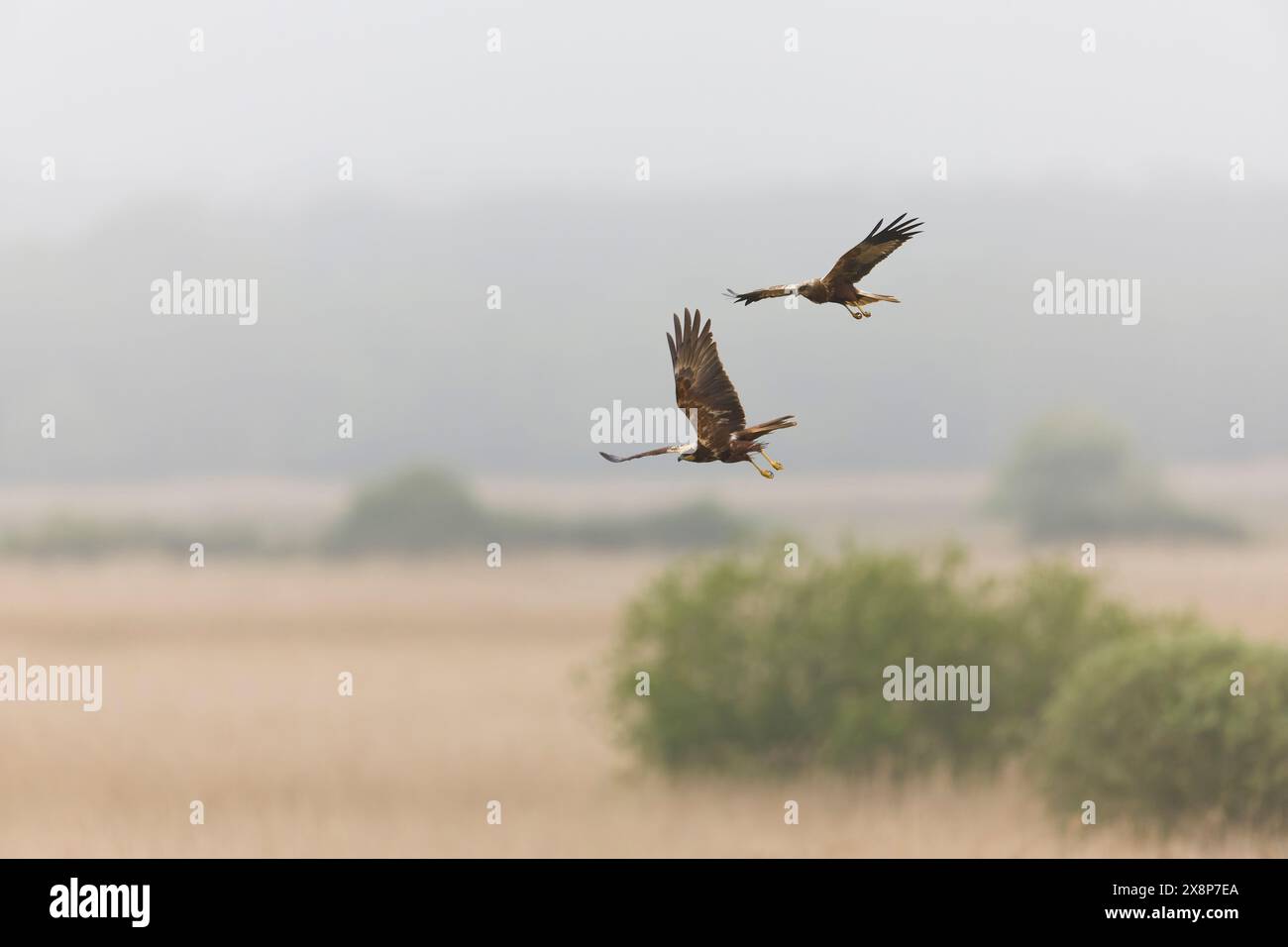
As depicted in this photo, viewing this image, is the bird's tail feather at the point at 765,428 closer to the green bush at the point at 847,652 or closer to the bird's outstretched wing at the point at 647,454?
the bird's outstretched wing at the point at 647,454

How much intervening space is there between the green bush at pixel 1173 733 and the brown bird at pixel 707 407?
467 inches

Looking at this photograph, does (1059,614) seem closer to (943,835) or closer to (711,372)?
(943,835)

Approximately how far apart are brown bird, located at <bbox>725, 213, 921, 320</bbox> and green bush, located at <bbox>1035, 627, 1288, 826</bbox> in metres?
12.1

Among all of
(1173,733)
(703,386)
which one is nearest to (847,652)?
(1173,733)

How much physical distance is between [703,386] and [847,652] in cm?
1329

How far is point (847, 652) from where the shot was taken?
720 inches

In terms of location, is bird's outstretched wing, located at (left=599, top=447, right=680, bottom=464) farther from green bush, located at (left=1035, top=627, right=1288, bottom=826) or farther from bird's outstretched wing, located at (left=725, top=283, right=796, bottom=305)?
green bush, located at (left=1035, top=627, right=1288, bottom=826)

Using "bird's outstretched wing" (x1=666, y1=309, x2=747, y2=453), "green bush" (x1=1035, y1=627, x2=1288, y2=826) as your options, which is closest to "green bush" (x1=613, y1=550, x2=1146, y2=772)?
"green bush" (x1=1035, y1=627, x2=1288, y2=826)

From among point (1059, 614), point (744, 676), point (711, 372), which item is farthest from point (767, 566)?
point (711, 372)

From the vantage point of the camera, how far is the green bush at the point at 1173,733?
15.7m

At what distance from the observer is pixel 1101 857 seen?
16422mm

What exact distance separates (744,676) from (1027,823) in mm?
3708

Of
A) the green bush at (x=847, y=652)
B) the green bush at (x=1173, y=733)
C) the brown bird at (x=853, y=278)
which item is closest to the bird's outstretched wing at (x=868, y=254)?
the brown bird at (x=853, y=278)

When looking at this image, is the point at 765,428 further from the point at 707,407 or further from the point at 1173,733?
the point at 1173,733
